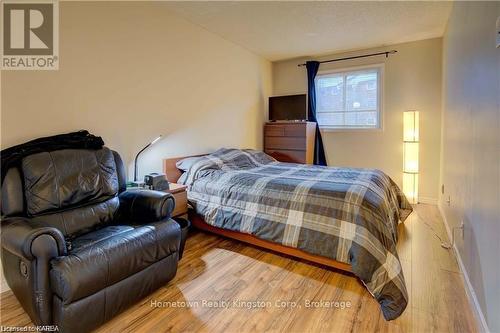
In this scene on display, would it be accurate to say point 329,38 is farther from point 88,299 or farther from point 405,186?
point 88,299

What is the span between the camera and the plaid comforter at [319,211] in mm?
1910

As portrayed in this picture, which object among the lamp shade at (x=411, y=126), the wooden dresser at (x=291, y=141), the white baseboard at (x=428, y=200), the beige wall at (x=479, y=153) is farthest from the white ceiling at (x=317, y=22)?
the white baseboard at (x=428, y=200)

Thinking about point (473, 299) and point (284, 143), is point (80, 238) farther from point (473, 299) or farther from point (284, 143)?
point (284, 143)

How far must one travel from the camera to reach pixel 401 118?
4352 mm

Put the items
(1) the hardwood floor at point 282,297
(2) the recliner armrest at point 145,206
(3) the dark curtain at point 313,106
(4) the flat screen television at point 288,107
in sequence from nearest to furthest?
(1) the hardwood floor at point 282,297
(2) the recliner armrest at point 145,206
(4) the flat screen television at point 288,107
(3) the dark curtain at point 313,106

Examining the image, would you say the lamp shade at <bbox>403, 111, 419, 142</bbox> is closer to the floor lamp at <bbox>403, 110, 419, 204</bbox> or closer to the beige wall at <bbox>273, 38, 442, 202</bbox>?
the floor lamp at <bbox>403, 110, 419, 204</bbox>

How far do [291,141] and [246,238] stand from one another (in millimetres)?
2423

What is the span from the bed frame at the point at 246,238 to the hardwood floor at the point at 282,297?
74mm

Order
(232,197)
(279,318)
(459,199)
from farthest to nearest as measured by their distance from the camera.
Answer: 1. (232,197)
2. (459,199)
3. (279,318)

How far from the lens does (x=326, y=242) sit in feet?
7.14

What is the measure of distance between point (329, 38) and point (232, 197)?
2.80 m

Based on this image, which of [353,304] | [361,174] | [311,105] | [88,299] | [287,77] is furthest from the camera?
[287,77]

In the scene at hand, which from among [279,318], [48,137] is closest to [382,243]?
[279,318]

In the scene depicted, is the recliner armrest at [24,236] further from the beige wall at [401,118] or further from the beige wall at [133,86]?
the beige wall at [401,118]
